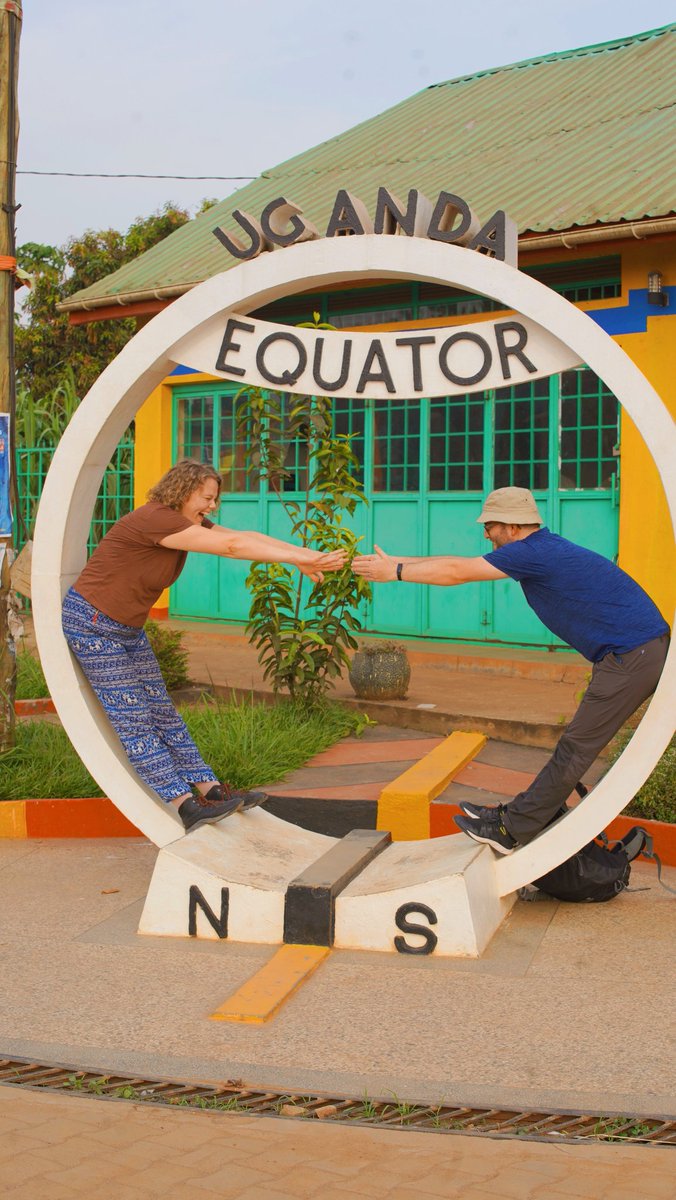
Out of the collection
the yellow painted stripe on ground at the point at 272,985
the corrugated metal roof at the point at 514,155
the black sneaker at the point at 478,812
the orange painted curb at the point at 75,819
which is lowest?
the yellow painted stripe on ground at the point at 272,985

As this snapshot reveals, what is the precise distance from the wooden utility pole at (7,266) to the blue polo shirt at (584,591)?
3.14 meters

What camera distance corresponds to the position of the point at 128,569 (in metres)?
5.79

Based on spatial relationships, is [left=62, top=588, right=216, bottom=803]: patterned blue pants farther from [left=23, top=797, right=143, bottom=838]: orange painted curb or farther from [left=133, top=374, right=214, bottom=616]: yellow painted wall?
[left=133, top=374, right=214, bottom=616]: yellow painted wall

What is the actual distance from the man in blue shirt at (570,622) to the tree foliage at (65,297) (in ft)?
61.1

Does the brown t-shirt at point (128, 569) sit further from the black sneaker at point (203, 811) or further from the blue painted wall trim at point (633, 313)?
the blue painted wall trim at point (633, 313)

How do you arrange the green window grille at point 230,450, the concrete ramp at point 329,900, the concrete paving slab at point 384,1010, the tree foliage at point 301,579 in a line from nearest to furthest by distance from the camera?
1. the concrete paving slab at point 384,1010
2. the concrete ramp at point 329,900
3. the tree foliage at point 301,579
4. the green window grille at point 230,450

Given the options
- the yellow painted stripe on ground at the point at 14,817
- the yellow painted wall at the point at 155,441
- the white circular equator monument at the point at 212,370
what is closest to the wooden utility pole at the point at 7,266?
the yellow painted stripe on ground at the point at 14,817

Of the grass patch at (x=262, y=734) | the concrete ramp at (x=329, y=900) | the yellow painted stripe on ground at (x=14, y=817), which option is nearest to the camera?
the concrete ramp at (x=329, y=900)

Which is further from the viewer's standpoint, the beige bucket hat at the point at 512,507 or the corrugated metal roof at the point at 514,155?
the corrugated metal roof at the point at 514,155

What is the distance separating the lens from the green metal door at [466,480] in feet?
37.2

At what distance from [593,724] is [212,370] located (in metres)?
2.20

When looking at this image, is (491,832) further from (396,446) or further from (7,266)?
(396,446)

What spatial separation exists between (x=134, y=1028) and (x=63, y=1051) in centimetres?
27

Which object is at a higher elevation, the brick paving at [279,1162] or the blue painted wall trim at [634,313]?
the blue painted wall trim at [634,313]
